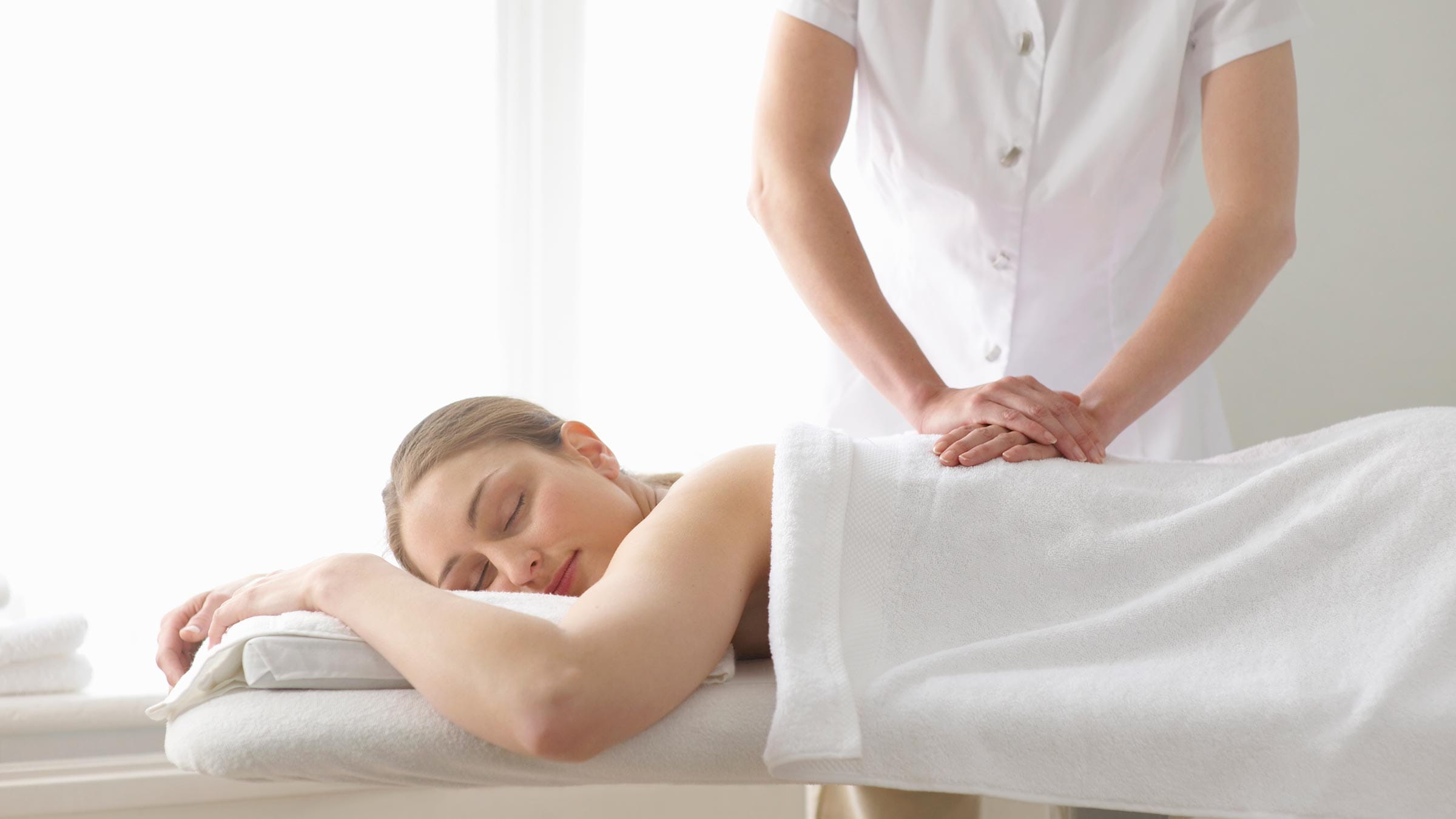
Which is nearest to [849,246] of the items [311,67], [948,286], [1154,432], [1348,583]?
[948,286]

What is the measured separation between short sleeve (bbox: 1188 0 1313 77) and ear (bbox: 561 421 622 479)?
92 cm

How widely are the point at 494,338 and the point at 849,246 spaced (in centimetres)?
84

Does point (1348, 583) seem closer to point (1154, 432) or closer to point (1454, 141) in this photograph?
point (1154, 432)

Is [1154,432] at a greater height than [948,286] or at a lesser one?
lesser

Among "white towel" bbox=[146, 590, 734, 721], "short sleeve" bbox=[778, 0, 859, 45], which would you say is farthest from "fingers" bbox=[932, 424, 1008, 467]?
"short sleeve" bbox=[778, 0, 859, 45]

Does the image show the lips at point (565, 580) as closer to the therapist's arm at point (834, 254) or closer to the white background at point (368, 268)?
the therapist's arm at point (834, 254)

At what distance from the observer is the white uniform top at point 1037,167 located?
1446 mm

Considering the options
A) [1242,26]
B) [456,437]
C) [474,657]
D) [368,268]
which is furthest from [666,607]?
[368,268]

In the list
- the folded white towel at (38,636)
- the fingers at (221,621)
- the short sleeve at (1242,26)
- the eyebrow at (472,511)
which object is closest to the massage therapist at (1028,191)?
the short sleeve at (1242,26)

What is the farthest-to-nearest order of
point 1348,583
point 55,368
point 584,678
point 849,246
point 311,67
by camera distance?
1. point 311,67
2. point 55,368
3. point 849,246
4. point 1348,583
5. point 584,678

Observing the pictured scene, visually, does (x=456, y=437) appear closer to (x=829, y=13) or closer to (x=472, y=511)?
(x=472, y=511)

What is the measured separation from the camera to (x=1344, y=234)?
2121 millimetres

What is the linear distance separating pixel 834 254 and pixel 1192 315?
414 millimetres

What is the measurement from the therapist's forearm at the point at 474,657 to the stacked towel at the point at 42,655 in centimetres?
85
